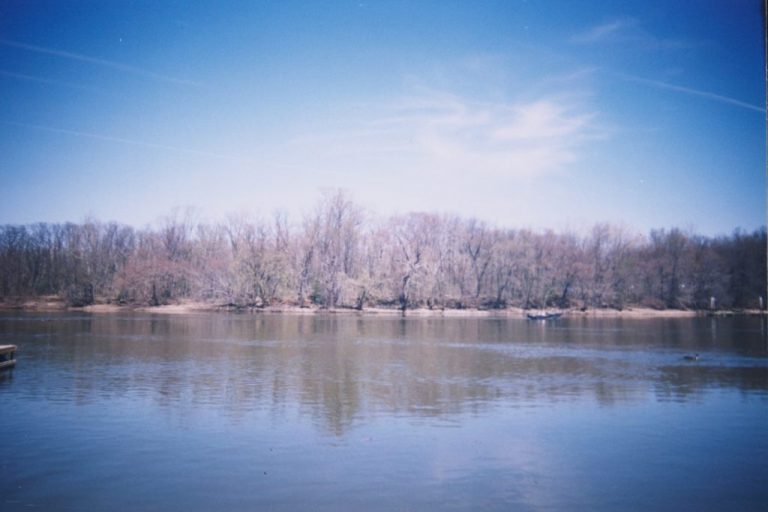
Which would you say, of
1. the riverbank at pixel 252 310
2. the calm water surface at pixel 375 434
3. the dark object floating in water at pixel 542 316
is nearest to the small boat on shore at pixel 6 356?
the calm water surface at pixel 375 434

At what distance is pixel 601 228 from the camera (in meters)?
106

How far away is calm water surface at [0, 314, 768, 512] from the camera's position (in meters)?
10.7

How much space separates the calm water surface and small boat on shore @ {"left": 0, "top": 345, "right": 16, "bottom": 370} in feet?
2.31

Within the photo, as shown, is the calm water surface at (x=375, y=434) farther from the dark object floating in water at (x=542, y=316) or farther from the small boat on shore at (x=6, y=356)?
the dark object floating in water at (x=542, y=316)

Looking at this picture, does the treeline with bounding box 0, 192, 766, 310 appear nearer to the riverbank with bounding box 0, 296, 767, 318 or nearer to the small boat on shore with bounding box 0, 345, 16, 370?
the riverbank with bounding box 0, 296, 767, 318

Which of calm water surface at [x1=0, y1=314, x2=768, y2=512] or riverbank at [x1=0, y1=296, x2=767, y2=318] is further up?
riverbank at [x1=0, y1=296, x2=767, y2=318]

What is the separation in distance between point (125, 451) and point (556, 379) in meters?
17.5

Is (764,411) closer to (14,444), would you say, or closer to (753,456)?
(753,456)

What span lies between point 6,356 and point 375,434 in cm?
1857

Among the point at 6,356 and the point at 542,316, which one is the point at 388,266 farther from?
the point at 6,356

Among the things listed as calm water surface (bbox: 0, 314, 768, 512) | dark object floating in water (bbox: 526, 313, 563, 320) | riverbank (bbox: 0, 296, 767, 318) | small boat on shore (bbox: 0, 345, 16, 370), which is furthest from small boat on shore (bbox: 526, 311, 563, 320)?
small boat on shore (bbox: 0, 345, 16, 370)

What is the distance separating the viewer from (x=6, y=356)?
24688 millimetres

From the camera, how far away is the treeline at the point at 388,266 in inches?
3533

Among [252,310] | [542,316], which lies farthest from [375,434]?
[252,310]
